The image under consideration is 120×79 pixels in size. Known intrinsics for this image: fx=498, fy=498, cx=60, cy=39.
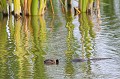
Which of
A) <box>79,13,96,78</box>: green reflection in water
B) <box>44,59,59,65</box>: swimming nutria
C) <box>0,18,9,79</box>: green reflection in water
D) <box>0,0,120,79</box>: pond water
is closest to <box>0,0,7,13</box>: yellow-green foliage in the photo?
<box>0,0,120,79</box>: pond water

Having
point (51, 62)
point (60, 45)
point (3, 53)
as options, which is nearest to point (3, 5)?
point (60, 45)

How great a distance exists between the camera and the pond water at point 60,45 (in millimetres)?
9602

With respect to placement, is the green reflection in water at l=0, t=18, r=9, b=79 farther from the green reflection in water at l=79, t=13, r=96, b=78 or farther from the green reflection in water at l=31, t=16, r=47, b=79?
the green reflection in water at l=79, t=13, r=96, b=78

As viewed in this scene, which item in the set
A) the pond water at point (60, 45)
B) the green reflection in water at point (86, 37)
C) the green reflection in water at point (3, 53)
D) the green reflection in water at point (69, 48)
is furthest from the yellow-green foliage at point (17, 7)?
the green reflection in water at point (86, 37)

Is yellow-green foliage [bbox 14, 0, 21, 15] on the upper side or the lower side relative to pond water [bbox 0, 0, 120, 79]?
upper

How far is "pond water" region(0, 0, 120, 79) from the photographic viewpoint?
9.60 metres

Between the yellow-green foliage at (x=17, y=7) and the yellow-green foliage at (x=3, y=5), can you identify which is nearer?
the yellow-green foliage at (x=17, y=7)

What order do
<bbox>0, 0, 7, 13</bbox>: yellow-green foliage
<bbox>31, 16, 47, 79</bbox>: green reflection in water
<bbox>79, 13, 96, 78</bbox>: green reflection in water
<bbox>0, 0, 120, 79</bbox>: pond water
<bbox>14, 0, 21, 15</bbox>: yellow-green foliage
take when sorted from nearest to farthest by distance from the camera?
<bbox>0, 0, 120, 79</bbox>: pond water → <bbox>31, 16, 47, 79</bbox>: green reflection in water → <bbox>79, 13, 96, 78</bbox>: green reflection in water → <bbox>14, 0, 21, 15</bbox>: yellow-green foliage → <bbox>0, 0, 7, 13</bbox>: yellow-green foliage

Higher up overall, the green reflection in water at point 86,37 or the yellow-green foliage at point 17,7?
the yellow-green foliage at point 17,7

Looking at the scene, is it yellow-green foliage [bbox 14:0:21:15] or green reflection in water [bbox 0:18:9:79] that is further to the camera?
yellow-green foliage [bbox 14:0:21:15]

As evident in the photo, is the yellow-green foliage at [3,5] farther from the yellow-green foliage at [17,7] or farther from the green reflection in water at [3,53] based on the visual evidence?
the green reflection in water at [3,53]

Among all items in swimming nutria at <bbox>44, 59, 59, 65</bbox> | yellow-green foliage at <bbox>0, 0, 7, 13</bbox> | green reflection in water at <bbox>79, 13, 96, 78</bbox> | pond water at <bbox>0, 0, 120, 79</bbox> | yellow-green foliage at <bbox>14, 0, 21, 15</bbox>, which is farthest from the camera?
yellow-green foliage at <bbox>0, 0, 7, 13</bbox>

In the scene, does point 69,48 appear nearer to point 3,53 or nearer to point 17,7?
point 3,53

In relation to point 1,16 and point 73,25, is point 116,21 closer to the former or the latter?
point 73,25
